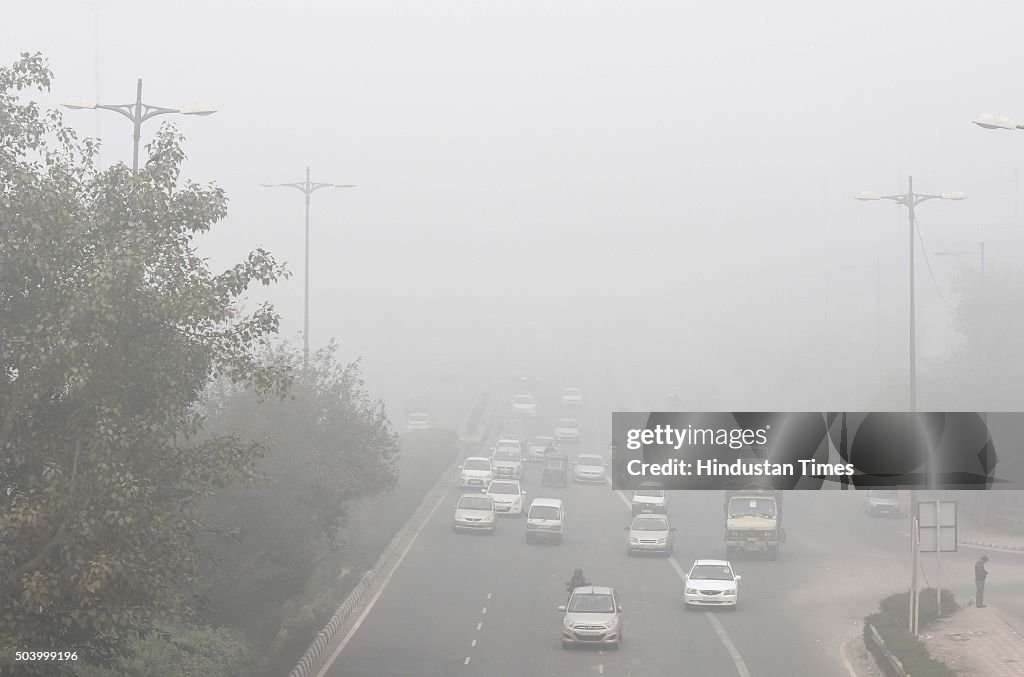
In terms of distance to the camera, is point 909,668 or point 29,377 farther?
point 909,668

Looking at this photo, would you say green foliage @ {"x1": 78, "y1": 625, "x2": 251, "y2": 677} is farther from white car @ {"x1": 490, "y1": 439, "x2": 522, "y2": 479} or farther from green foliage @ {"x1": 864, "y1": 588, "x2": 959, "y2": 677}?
white car @ {"x1": 490, "y1": 439, "x2": 522, "y2": 479}

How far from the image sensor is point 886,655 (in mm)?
27484

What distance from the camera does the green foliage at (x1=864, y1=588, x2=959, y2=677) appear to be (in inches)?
1000

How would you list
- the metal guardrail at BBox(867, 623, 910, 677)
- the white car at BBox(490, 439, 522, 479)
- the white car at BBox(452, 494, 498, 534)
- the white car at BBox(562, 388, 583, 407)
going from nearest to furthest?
the metal guardrail at BBox(867, 623, 910, 677), the white car at BBox(452, 494, 498, 534), the white car at BBox(490, 439, 522, 479), the white car at BBox(562, 388, 583, 407)

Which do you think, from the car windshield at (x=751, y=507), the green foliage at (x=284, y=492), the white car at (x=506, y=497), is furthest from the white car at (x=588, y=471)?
the green foliage at (x=284, y=492)

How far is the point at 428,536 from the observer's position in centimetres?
4975

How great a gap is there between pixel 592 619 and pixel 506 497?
25102mm

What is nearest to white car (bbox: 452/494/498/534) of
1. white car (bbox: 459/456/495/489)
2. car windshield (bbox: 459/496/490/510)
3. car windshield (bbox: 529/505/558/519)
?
car windshield (bbox: 459/496/490/510)

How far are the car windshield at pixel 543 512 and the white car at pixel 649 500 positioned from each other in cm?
663

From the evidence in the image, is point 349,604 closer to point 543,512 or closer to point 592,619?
point 592,619

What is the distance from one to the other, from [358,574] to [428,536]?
10.7m

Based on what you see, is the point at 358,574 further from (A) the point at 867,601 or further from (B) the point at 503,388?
(B) the point at 503,388

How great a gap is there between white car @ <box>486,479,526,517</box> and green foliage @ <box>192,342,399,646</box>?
12.7m

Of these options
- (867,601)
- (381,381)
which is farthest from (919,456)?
(381,381)
